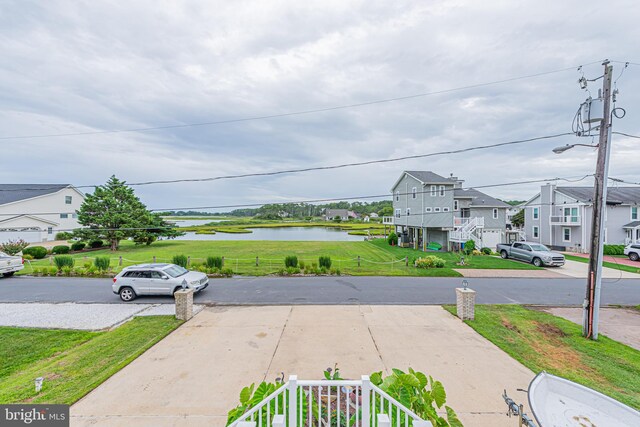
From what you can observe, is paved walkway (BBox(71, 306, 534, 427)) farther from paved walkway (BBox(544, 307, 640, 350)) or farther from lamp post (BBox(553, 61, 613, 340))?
paved walkway (BBox(544, 307, 640, 350))

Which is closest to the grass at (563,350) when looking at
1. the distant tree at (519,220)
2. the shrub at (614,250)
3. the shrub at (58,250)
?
the shrub at (614,250)

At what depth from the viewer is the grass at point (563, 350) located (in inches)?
197

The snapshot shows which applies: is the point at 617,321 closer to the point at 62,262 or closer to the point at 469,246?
the point at 469,246

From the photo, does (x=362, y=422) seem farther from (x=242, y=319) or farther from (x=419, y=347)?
(x=242, y=319)

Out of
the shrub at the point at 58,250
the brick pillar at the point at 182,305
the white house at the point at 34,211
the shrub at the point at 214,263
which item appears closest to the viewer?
the brick pillar at the point at 182,305

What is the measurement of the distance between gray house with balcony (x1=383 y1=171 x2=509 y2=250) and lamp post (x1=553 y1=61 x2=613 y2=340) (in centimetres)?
1489

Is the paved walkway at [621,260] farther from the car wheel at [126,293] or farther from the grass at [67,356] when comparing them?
the car wheel at [126,293]

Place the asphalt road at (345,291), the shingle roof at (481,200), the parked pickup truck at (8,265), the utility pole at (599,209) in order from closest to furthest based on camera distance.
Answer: the utility pole at (599,209) < the asphalt road at (345,291) < the parked pickup truck at (8,265) < the shingle roof at (481,200)

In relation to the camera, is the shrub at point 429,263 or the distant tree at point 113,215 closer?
the shrub at point 429,263

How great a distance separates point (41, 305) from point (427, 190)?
2546 centimetres

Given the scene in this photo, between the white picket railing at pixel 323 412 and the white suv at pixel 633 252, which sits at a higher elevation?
the white picket railing at pixel 323 412

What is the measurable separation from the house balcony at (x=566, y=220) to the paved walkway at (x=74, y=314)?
30.0 meters

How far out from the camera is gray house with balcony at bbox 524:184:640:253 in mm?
22703

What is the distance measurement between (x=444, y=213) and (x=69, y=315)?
24616mm
